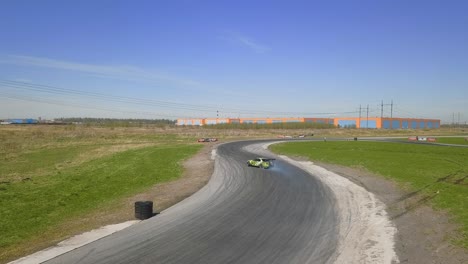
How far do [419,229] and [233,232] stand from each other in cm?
802

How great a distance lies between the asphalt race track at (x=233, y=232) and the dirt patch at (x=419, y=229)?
8.80 feet

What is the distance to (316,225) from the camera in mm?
15625

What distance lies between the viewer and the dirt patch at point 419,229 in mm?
11727

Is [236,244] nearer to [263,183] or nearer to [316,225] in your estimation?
[316,225]

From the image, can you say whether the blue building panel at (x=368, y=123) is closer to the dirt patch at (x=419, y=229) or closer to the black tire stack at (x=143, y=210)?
the dirt patch at (x=419, y=229)

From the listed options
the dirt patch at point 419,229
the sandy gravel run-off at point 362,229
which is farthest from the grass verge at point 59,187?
the dirt patch at point 419,229

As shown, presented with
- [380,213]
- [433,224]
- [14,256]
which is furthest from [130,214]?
[433,224]

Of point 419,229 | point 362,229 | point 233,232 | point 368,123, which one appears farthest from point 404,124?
point 233,232

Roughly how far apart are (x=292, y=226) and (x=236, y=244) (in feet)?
11.3

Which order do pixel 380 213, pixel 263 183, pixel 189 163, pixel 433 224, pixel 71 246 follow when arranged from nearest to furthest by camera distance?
pixel 71 246 → pixel 433 224 → pixel 380 213 → pixel 263 183 → pixel 189 163

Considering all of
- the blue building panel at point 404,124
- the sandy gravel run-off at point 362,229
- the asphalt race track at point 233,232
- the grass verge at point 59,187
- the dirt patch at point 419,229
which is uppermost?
the blue building panel at point 404,124

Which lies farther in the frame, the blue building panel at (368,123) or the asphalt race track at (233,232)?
the blue building panel at (368,123)

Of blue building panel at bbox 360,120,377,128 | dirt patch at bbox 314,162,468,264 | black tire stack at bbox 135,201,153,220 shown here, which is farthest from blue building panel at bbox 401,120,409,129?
black tire stack at bbox 135,201,153,220

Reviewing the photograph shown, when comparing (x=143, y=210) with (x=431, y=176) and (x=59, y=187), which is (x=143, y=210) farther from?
(x=431, y=176)
